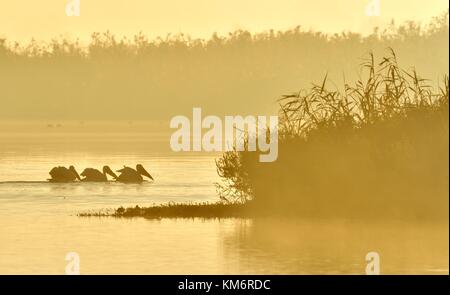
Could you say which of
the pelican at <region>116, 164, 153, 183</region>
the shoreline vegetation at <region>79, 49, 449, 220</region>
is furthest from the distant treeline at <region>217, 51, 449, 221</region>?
the pelican at <region>116, 164, 153, 183</region>

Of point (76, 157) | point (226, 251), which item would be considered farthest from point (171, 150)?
point (226, 251)

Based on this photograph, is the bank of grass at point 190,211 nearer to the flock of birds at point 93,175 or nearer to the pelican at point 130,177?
the flock of birds at point 93,175

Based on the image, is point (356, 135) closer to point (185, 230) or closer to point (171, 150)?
point (185, 230)

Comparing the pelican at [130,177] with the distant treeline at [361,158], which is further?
the pelican at [130,177]

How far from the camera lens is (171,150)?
177 ft

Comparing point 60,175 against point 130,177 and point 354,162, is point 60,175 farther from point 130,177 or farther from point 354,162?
point 354,162

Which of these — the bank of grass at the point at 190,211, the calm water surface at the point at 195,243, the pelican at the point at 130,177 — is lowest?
the calm water surface at the point at 195,243

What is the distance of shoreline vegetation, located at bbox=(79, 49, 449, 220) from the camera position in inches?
874

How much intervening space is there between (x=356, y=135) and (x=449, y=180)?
2.04 metres

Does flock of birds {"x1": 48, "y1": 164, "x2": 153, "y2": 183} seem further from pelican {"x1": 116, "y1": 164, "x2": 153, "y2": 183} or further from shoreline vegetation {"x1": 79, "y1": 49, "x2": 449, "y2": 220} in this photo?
shoreline vegetation {"x1": 79, "y1": 49, "x2": 449, "y2": 220}

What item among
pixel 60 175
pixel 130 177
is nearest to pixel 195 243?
pixel 60 175

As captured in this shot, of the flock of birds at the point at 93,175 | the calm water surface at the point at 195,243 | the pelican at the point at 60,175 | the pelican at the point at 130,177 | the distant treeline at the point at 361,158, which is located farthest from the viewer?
the pelican at the point at 130,177

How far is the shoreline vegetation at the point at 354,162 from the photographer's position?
2219cm

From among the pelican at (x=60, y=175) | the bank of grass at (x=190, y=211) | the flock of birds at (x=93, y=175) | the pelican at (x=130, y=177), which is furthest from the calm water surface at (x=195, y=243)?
the pelican at (x=130, y=177)
